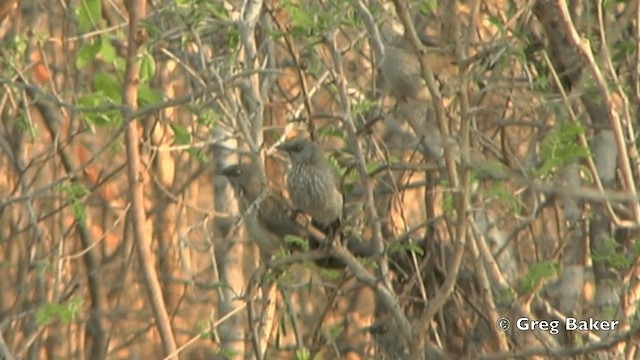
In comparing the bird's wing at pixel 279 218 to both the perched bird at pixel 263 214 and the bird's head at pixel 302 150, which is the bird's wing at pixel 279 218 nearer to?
the perched bird at pixel 263 214

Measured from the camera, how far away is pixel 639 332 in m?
3.90

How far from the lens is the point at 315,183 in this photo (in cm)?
530

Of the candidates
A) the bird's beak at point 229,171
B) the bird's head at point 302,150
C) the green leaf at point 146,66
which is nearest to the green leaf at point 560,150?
the green leaf at point 146,66

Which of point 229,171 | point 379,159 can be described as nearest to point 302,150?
point 379,159

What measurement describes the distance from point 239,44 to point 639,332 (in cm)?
175

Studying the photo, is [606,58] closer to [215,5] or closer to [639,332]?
[639,332]

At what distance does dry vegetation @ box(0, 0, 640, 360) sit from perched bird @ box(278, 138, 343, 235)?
8 cm

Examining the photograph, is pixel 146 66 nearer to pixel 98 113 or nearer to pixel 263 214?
pixel 98 113

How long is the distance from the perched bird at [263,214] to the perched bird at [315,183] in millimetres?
76

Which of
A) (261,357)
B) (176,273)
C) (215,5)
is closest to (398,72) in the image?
(215,5)

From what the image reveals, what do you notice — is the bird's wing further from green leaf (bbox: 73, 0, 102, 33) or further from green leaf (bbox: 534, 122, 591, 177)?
green leaf (bbox: 534, 122, 591, 177)

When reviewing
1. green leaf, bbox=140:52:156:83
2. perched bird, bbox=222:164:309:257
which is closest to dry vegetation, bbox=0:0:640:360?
green leaf, bbox=140:52:156:83

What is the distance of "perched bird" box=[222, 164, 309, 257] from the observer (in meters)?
5.37

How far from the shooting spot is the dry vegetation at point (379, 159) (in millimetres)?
4066
